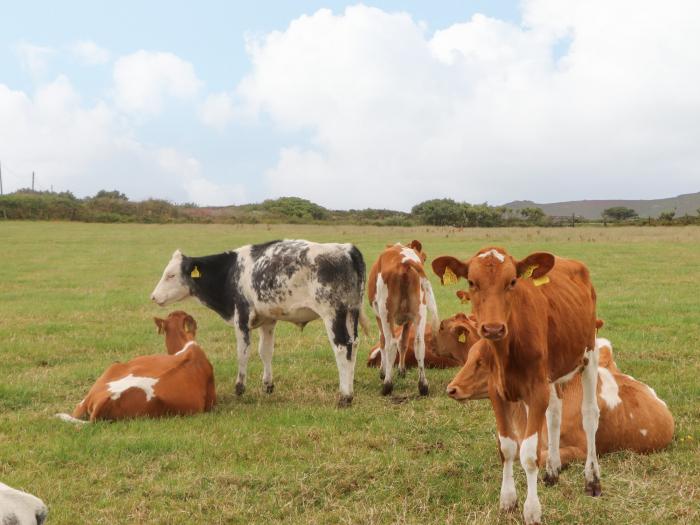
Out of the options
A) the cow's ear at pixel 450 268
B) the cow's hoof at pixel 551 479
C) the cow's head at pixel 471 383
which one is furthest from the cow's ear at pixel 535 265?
the cow's head at pixel 471 383

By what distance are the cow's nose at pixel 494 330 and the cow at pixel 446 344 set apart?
13.7 feet

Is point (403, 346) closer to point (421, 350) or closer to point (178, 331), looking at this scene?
point (421, 350)

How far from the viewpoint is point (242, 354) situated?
8805 millimetres

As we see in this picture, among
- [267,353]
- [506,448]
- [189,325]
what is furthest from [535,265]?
[189,325]

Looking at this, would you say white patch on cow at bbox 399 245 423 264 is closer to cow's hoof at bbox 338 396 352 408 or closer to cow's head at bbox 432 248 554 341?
cow's hoof at bbox 338 396 352 408

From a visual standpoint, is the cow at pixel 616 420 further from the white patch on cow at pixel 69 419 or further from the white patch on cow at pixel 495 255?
the white patch on cow at pixel 69 419

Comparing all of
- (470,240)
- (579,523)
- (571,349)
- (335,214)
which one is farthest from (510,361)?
(335,214)

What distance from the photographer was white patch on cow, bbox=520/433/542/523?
4.73 meters

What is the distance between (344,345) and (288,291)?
37.1 inches

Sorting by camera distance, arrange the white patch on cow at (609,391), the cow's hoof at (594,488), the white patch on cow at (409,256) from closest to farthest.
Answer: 1. the cow's hoof at (594,488)
2. the white patch on cow at (609,391)
3. the white patch on cow at (409,256)

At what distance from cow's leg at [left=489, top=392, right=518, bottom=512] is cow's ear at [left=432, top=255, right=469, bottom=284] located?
2.80ft

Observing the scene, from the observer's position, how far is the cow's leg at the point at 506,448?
4965 millimetres

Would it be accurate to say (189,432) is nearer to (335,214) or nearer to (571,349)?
(571,349)

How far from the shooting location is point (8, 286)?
19719 millimetres
